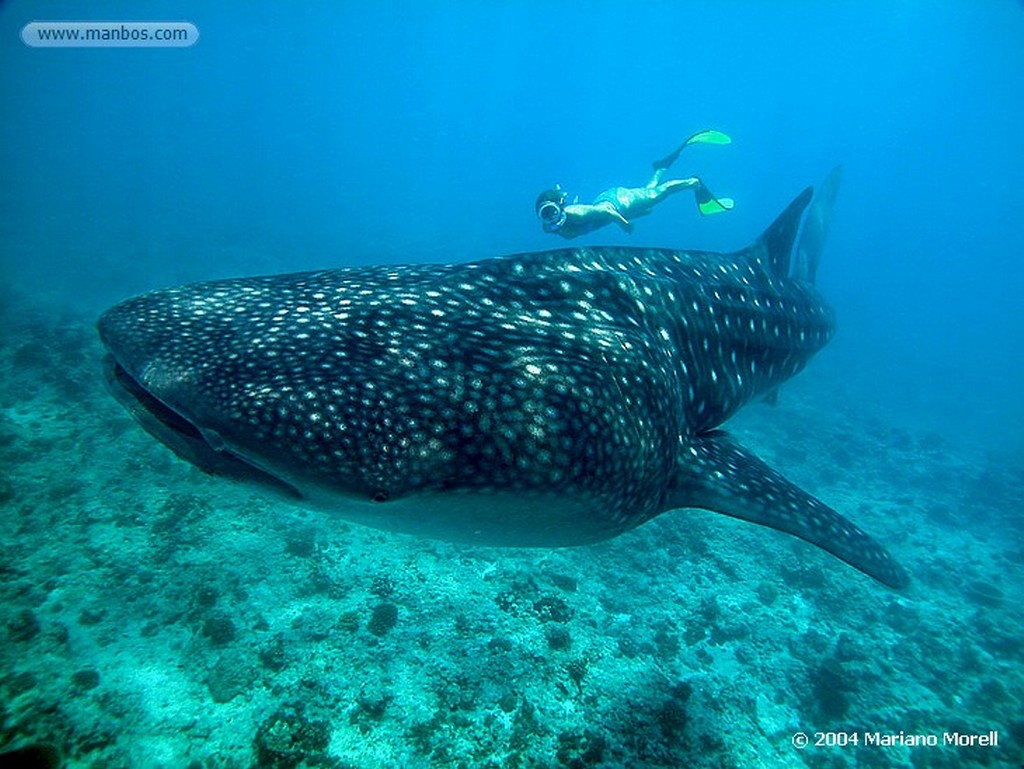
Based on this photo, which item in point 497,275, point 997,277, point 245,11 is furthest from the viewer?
point 997,277

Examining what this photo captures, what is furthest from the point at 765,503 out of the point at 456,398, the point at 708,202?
the point at 708,202

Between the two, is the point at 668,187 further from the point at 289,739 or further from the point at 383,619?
the point at 289,739

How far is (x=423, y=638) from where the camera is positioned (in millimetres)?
5988

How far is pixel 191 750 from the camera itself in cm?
443

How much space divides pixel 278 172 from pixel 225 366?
128196mm

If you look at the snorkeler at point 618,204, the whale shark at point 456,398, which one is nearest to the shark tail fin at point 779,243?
the whale shark at point 456,398

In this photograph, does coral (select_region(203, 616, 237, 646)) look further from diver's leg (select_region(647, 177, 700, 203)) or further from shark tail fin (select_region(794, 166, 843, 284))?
diver's leg (select_region(647, 177, 700, 203))

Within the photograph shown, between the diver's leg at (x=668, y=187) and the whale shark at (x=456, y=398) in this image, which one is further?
the diver's leg at (x=668, y=187)

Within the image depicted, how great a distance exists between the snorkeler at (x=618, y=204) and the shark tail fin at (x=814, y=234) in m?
2.26

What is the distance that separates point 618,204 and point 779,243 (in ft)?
22.6

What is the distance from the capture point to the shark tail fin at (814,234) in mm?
10039

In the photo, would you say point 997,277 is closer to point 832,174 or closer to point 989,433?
point 989,433

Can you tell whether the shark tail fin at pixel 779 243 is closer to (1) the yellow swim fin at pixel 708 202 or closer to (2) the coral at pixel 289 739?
(1) the yellow swim fin at pixel 708 202

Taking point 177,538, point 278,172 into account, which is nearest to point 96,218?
point 177,538
